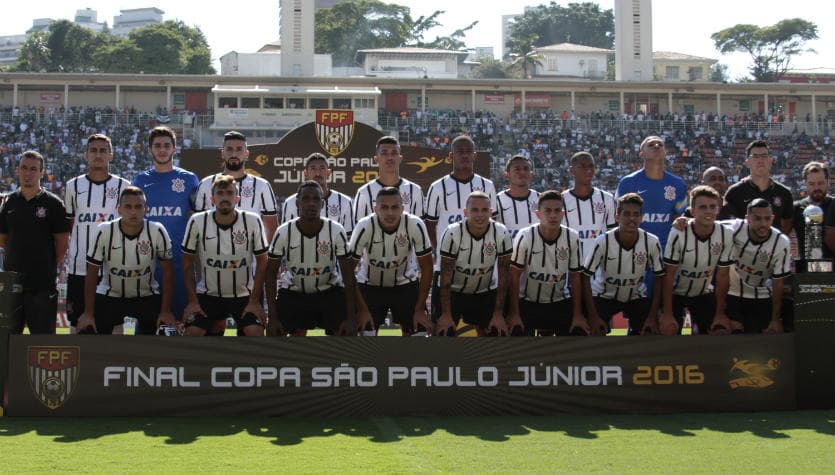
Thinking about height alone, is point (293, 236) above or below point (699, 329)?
above

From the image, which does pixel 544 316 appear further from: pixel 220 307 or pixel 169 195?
pixel 169 195

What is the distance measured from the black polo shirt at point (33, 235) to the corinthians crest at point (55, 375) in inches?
42.5

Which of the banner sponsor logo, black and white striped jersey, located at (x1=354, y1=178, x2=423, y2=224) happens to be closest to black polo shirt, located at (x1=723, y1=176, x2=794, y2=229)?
the banner sponsor logo

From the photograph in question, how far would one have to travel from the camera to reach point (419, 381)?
742cm

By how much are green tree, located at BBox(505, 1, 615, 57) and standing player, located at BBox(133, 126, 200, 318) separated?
3627 inches

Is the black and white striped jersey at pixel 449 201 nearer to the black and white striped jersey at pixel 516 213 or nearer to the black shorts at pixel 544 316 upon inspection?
the black and white striped jersey at pixel 516 213

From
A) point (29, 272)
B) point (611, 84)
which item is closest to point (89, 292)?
point (29, 272)

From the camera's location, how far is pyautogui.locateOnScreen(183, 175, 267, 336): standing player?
7953mm

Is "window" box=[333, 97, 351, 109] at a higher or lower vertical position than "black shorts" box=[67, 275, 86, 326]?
higher

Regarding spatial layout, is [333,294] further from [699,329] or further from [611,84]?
[611,84]

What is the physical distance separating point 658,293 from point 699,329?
597 mm

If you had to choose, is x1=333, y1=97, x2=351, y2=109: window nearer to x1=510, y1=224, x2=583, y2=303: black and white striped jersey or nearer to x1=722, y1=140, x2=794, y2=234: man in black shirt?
x1=722, y1=140, x2=794, y2=234: man in black shirt

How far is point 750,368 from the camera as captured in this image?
768 cm

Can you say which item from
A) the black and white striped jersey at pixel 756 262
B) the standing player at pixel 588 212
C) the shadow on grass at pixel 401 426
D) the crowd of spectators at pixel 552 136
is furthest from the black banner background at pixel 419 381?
the crowd of spectators at pixel 552 136
